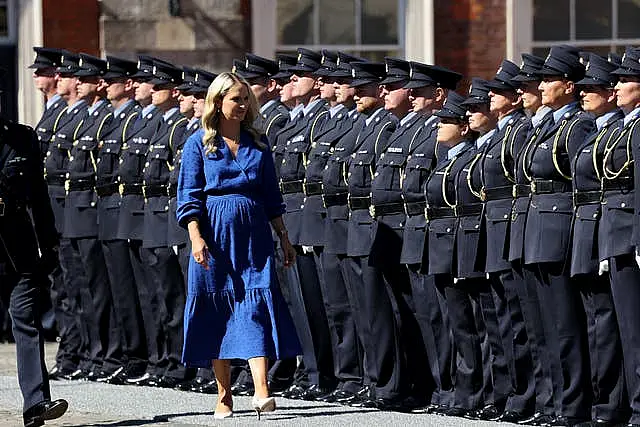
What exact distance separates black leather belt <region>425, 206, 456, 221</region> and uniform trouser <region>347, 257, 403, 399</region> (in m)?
0.58

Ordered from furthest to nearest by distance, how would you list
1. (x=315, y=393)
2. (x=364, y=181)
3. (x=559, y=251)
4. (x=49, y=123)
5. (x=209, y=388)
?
(x=49, y=123), (x=209, y=388), (x=315, y=393), (x=364, y=181), (x=559, y=251)

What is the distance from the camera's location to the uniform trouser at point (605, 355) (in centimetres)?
1153

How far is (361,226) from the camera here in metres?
13.2

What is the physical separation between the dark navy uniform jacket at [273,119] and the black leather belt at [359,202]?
0.95 metres

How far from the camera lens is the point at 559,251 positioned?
38.5 feet

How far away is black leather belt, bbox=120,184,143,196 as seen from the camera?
14.6m

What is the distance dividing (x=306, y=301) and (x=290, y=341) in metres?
1.51

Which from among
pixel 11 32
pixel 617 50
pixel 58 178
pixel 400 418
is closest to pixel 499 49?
pixel 617 50

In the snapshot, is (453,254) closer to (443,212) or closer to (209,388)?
(443,212)

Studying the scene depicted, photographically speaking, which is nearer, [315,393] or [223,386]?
[223,386]

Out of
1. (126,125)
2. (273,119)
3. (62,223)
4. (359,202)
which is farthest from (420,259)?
(62,223)

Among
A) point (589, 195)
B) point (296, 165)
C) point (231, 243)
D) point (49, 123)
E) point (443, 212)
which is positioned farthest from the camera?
point (49, 123)

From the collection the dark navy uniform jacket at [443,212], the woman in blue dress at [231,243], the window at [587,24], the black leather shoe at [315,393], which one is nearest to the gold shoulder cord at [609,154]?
the dark navy uniform jacket at [443,212]

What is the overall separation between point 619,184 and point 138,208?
4.20 meters
